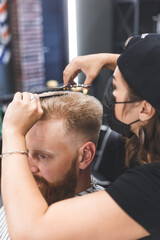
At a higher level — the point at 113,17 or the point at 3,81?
the point at 113,17

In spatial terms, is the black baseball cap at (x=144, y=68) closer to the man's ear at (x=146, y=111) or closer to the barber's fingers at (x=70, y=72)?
the man's ear at (x=146, y=111)

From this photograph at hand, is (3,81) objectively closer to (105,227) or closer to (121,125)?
(121,125)

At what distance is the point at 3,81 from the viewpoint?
4.27 m

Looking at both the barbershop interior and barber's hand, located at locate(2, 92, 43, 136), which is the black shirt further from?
the barbershop interior

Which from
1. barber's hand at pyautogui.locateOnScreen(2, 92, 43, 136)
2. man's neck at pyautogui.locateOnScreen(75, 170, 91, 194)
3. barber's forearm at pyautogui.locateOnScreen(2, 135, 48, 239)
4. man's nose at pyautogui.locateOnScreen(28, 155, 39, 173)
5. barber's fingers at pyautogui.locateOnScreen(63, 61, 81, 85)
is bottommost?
man's neck at pyautogui.locateOnScreen(75, 170, 91, 194)

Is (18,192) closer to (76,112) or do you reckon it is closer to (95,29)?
(76,112)

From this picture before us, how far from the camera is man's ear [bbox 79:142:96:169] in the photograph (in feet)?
4.31

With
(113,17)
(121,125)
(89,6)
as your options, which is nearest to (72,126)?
(121,125)

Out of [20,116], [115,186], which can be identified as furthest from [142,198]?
[20,116]

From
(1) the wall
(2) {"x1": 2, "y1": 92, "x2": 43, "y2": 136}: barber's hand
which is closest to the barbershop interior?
(1) the wall

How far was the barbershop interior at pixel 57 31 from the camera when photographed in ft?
13.1

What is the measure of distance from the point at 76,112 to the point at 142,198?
1.78ft

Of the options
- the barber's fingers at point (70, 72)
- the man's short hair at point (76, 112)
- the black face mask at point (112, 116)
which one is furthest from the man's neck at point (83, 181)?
the barber's fingers at point (70, 72)

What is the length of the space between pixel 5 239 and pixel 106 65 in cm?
90
